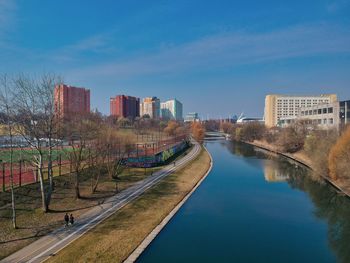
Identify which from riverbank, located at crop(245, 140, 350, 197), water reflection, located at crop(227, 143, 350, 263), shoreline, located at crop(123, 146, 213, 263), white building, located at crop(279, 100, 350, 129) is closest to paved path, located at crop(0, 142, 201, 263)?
shoreline, located at crop(123, 146, 213, 263)

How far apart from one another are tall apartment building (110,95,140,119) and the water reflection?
111 metres

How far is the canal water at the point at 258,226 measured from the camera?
19359 millimetres

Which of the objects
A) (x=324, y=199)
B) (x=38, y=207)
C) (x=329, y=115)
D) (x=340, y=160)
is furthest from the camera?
(x=329, y=115)

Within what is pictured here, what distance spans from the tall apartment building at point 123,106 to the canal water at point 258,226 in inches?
4914

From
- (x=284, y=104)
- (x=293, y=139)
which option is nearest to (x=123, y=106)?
(x=284, y=104)

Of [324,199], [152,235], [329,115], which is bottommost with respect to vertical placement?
[324,199]

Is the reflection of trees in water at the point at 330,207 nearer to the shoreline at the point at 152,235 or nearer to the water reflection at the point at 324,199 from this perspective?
the water reflection at the point at 324,199

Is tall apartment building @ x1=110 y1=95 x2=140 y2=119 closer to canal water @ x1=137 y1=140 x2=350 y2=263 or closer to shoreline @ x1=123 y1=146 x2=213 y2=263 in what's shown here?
canal water @ x1=137 y1=140 x2=350 y2=263

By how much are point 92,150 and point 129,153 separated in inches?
485

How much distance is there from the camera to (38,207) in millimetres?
23953

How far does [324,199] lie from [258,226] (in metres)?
12.8

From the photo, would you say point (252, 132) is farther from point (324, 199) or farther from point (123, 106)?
point (324, 199)

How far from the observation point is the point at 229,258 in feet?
61.9

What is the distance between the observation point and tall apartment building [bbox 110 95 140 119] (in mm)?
160125
